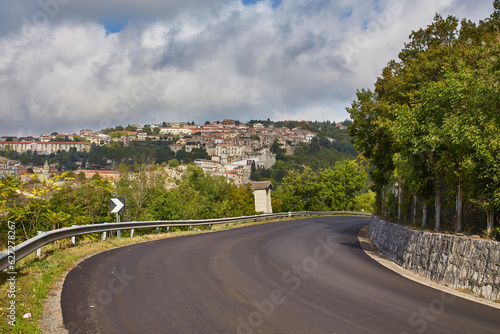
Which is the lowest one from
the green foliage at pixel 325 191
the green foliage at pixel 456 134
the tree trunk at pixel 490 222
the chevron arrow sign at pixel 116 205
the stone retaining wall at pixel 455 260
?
the green foliage at pixel 325 191

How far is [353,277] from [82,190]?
2611 centimetres

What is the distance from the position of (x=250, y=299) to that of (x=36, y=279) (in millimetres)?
4206

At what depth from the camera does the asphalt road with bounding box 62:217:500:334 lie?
18.8ft

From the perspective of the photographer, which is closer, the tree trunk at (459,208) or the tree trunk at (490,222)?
the tree trunk at (490,222)

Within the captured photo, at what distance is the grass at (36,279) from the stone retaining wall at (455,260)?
8171 mm

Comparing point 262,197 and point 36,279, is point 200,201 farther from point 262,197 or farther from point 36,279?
point 36,279

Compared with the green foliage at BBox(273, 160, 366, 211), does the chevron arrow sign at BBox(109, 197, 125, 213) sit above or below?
above

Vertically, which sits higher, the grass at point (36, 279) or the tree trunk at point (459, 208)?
the tree trunk at point (459, 208)

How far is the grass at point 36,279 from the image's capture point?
534 cm

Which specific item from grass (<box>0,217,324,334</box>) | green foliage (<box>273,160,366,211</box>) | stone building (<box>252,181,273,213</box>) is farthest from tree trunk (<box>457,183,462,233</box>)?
green foliage (<box>273,160,366,211</box>)

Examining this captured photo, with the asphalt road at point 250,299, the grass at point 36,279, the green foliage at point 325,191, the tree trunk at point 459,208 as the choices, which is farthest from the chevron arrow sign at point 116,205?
the green foliage at point 325,191

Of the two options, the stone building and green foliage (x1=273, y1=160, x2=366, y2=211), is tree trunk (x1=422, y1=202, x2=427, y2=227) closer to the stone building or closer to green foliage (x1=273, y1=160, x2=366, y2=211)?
the stone building

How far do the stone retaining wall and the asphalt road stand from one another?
0.79 metres

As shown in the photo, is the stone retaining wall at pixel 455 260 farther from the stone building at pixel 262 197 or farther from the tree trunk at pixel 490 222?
the stone building at pixel 262 197
